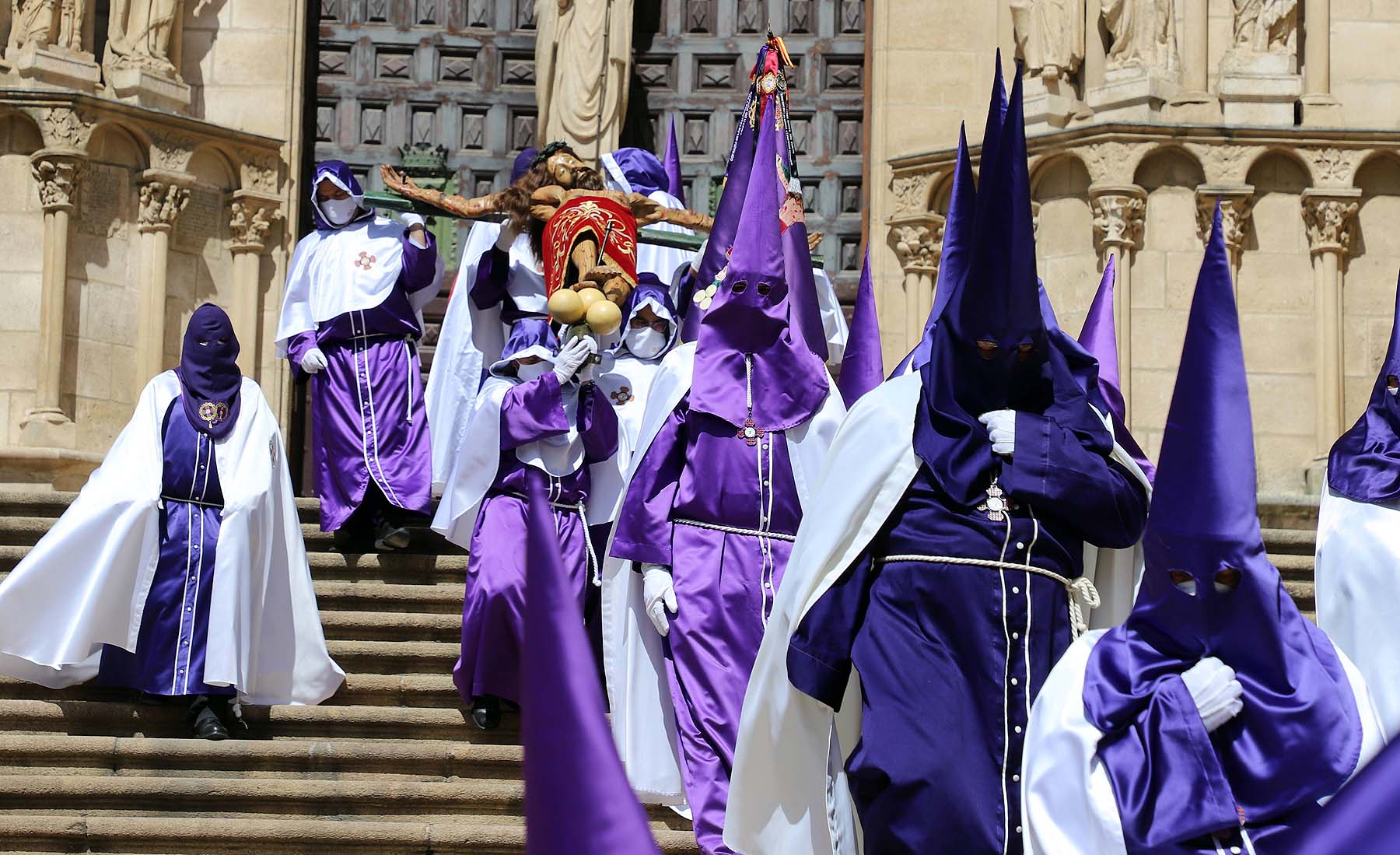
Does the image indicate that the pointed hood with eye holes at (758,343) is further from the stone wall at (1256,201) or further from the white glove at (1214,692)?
the stone wall at (1256,201)

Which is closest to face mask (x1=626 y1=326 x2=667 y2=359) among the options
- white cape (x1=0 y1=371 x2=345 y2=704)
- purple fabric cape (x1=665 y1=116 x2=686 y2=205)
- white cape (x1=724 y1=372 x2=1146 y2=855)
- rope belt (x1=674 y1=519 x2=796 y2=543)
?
white cape (x1=0 y1=371 x2=345 y2=704)

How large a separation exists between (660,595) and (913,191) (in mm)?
6580

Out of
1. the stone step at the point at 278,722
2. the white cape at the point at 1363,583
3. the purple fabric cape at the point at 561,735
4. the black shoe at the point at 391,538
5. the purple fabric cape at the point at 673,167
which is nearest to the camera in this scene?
the purple fabric cape at the point at 561,735

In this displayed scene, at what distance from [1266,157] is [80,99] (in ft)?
23.0

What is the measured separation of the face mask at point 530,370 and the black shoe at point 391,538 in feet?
4.63

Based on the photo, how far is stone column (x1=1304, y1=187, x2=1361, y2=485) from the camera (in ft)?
39.5

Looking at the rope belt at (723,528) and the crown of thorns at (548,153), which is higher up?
the crown of thorns at (548,153)

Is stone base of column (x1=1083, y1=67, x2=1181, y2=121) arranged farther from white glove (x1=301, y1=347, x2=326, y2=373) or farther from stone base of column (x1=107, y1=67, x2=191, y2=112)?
stone base of column (x1=107, y1=67, x2=191, y2=112)

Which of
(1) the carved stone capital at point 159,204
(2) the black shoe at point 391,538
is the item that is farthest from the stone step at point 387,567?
(1) the carved stone capital at point 159,204

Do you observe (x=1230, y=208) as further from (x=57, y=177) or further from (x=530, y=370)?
(x=57, y=177)

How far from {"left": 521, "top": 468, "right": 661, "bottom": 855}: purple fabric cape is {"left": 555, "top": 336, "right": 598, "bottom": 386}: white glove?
226 inches

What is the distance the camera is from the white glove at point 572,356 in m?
7.91

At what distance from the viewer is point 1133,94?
12219 millimetres

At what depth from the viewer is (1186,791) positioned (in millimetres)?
4047
